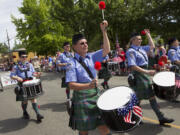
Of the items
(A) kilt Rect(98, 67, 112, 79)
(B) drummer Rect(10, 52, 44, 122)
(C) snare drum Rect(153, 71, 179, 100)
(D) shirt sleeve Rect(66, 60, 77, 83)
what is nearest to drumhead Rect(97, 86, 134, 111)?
(D) shirt sleeve Rect(66, 60, 77, 83)

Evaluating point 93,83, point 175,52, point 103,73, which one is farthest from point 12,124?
point 175,52

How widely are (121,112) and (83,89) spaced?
22.2 inches

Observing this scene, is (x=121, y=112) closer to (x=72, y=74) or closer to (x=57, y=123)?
(x=72, y=74)

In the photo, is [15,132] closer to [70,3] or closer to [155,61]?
[155,61]

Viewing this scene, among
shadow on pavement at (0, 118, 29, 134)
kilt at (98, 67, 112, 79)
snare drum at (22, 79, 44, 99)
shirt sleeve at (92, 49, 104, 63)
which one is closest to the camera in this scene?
shirt sleeve at (92, 49, 104, 63)

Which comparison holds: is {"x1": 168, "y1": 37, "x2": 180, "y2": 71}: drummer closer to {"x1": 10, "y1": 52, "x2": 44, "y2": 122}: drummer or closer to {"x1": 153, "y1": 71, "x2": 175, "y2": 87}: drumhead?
{"x1": 153, "y1": 71, "x2": 175, "y2": 87}: drumhead

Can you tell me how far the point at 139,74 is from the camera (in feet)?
12.3

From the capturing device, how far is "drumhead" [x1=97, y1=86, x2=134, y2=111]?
7.86 feet

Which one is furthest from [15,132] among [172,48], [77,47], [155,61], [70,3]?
[70,3]

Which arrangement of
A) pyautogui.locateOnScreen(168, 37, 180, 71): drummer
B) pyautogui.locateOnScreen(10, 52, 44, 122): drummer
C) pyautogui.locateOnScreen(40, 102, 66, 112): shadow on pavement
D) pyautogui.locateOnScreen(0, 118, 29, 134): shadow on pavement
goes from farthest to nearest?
pyautogui.locateOnScreen(40, 102, 66, 112): shadow on pavement < pyautogui.locateOnScreen(168, 37, 180, 71): drummer < pyautogui.locateOnScreen(10, 52, 44, 122): drummer < pyautogui.locateOnScreen(0, 118, 29, 134): shadow on pavement

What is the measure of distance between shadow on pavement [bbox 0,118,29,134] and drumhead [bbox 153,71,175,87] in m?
3.50

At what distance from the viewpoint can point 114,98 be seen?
257 cm

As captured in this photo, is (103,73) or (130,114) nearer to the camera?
(130,114)

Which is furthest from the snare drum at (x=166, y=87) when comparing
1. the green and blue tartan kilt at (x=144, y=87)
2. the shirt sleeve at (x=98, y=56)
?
the shirt sleeve at (x=98, y=56)
